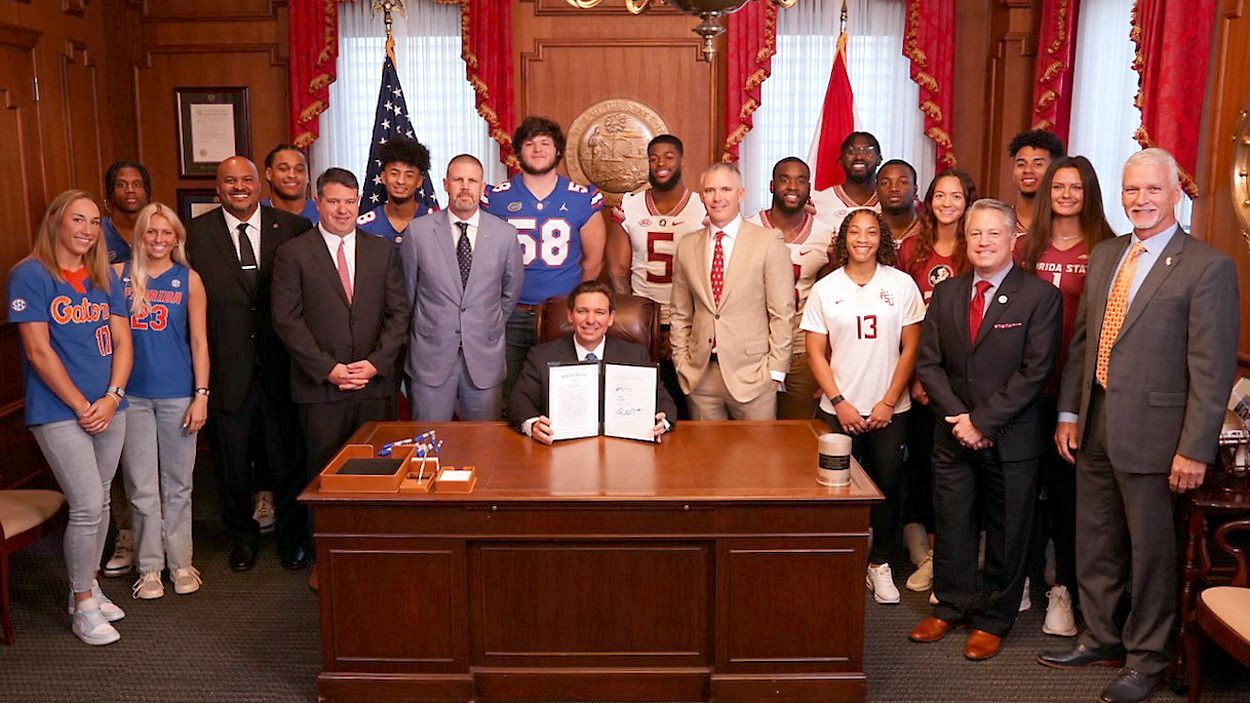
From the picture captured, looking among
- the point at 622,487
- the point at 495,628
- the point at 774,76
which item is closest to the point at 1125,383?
the point at 622,487

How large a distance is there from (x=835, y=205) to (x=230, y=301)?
2.94 m

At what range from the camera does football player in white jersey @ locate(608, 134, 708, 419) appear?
16.2ft

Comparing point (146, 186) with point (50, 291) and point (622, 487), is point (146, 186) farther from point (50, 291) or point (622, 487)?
point (622, 487)

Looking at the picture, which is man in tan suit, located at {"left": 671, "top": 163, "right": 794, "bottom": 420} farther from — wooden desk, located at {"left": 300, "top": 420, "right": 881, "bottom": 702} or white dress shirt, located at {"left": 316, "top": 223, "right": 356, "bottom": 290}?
white dress shirt, located at {"left": 316, "top": 223, "right": 356, "bottom": 290}

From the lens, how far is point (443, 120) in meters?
6.39

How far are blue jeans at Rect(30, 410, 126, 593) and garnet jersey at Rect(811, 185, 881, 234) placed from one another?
3308 mm

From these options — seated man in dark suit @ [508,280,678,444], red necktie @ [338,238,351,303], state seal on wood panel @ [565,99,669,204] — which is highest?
state seal on wood panel @ [565,99,669,204]

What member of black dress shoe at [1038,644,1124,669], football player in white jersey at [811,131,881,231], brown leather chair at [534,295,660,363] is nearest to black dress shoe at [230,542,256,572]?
brown leather chair at [534,295,660,363]

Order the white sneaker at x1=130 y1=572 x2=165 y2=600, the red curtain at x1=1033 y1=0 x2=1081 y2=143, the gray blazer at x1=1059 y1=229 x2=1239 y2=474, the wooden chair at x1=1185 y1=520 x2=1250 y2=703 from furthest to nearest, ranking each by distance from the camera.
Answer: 1. the red curtain at x1=1033 y1=0 x2=1081 y2=143
2. the white sneaker at x1=130 y1=572 x2=165 y2=600
3. the gray blazer at x1=1059 y1=229 x2=1239 y2=474
4. the wooden chair at x1=1185 y1=520 x2=1250 y2=703

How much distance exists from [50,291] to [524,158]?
80.7 inches

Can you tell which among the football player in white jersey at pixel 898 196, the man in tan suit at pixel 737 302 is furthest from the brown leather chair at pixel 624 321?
the football player in white jersey at pixel 898 196

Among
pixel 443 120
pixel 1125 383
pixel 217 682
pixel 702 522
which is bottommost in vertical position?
pixel 217 682

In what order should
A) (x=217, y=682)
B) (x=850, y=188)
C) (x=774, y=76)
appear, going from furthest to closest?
(x=774, y=76)
(x=850, y=188)
(x=217, y=682)

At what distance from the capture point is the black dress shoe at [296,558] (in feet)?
15.0
